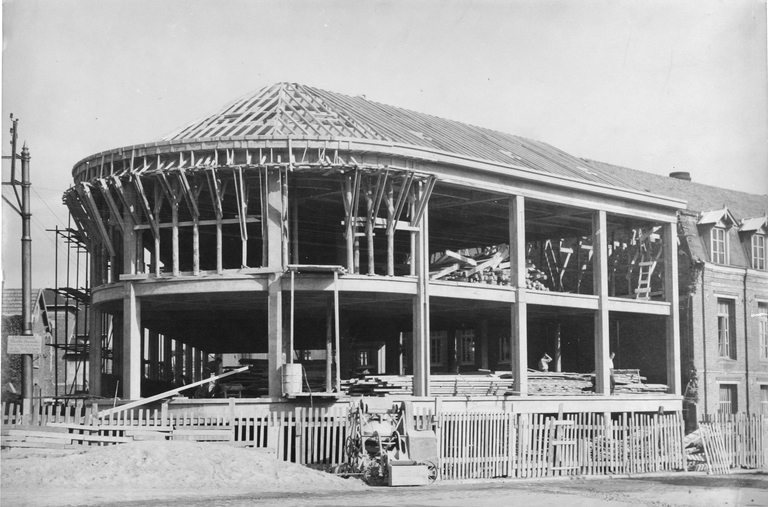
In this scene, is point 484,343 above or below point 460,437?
above

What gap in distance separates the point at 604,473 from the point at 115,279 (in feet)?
52.7

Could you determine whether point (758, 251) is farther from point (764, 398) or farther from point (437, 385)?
point (437, 385)

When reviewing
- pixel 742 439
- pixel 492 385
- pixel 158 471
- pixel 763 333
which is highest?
pixel 763 333

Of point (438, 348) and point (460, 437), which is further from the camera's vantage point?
point (438, 348)

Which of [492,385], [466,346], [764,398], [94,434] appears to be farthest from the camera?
[466,346]

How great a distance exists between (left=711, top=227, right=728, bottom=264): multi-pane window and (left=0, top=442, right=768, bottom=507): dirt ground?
2141 centimetres

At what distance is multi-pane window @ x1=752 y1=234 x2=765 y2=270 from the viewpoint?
4397 cm

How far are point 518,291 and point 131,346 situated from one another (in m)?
12.7

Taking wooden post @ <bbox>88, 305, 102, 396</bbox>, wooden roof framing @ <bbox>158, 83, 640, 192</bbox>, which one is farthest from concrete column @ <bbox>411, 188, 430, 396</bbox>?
wooden post @ <bbox>88, 305, 102, 396</bbox>

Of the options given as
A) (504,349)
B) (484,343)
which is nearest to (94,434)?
(484,343)

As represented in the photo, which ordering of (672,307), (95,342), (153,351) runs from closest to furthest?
(95,342) < (672,307) < (153,351)

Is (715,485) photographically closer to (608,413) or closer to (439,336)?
(608,413)

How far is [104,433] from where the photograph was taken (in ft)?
77.8

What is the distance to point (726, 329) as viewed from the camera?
4175 cm
